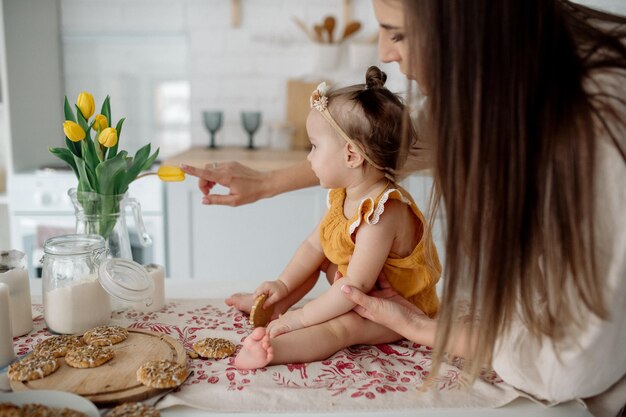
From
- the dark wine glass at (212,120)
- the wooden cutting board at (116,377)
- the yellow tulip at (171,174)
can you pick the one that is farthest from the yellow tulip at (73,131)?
the dark wine glass at (212,120)

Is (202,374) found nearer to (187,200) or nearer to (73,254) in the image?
(73,254)

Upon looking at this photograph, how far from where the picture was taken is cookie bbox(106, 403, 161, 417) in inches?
29.5

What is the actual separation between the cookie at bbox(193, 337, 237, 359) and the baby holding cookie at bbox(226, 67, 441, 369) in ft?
0.22

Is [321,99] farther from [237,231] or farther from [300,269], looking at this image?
[237,231]

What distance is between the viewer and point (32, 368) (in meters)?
0.85

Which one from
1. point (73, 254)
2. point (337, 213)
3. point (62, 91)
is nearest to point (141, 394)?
point (73, 254)

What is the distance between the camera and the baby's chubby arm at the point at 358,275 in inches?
41.1

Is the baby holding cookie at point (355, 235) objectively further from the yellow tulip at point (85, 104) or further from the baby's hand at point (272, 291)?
the yellow tulip at point (85, 104)

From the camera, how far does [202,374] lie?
2.97 ft

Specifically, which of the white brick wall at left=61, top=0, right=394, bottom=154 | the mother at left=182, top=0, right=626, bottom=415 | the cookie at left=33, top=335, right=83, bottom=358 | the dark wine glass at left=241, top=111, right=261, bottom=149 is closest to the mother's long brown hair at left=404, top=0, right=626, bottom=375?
the mother at left=182, top=0, right=626, bottom=415

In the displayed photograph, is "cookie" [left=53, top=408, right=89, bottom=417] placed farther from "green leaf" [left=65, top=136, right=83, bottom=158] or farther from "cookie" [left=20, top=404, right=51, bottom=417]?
"green leaf" [left=65, top=136, right=83, bottom=158]

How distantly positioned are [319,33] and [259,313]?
7.46 feet

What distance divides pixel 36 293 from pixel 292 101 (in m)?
2.06

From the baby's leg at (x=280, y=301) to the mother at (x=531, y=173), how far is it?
45cm
